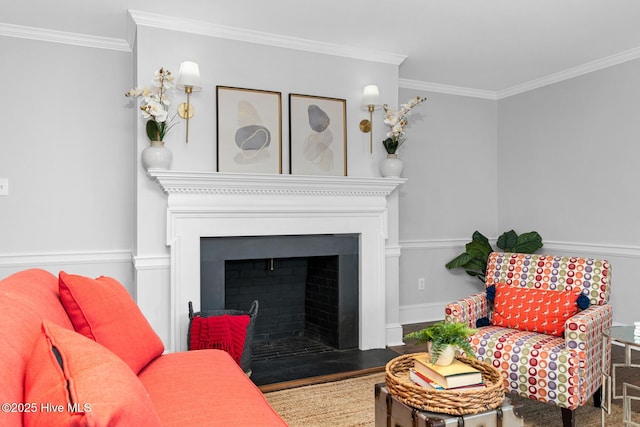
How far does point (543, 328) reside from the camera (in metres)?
2.62

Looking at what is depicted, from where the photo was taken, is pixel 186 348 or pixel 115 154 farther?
pixel 115 154

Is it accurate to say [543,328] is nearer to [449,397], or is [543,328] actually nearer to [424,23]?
[449,397]

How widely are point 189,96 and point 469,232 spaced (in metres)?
3.11

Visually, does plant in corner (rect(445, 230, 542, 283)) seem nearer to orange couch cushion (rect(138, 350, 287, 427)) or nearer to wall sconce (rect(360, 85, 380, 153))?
wall sconce (rect(360, 85, 380, 153))

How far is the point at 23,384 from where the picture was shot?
97 cm

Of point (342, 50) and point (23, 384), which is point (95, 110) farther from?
point (23, 384)

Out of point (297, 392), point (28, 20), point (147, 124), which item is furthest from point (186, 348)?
point (28, 20)

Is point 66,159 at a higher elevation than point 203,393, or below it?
higher

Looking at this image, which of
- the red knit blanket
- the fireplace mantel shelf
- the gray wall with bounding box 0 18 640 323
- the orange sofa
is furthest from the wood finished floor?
the fireplace mantel shelf

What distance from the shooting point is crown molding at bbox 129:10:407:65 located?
309 centimetres

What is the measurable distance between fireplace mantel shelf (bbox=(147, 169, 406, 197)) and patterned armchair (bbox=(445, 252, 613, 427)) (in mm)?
1050

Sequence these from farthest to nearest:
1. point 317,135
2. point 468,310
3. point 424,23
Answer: point 317,135 < point 424,23 < point 468,310

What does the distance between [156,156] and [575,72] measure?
363cm

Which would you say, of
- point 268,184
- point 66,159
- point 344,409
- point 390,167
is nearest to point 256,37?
point 268,184
